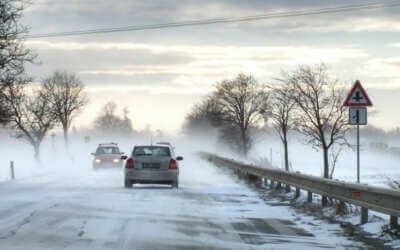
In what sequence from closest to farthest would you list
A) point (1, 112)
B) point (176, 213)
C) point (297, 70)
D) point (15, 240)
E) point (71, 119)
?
point (15, 240), point (176, 213), point (1, 112), point (297, 70), point (71, 119)

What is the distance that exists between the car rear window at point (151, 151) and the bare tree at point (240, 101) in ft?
157

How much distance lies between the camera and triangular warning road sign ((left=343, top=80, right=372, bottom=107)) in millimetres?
15711

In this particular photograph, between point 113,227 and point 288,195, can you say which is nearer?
point 113,227

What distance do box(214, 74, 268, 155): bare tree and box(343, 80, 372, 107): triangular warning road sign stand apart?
184 feet

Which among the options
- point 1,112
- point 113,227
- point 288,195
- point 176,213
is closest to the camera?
point 113,227

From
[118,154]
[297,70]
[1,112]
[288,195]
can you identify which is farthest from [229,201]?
[118,154]

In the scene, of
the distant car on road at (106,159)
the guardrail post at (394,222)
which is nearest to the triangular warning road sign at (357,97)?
the guardrail post at (394,222)

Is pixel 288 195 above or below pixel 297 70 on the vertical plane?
Result: below

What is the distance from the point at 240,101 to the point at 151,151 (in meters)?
51.7

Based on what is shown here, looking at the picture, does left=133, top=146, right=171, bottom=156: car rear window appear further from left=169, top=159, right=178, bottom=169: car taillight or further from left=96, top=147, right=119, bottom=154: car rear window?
left=96, top=147, right=119, bottom=154: car rear window

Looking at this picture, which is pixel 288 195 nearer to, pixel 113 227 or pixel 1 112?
pixel 113 227

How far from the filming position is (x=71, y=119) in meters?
76.9

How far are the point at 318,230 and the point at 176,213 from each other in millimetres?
3829

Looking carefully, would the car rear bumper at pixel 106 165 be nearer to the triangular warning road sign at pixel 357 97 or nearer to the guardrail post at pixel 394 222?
the triangular warning road sign at pixel 357 97
